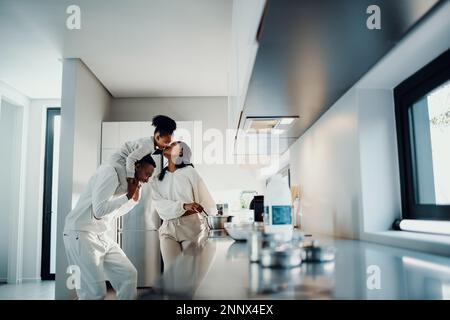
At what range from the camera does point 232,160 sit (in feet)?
14.3

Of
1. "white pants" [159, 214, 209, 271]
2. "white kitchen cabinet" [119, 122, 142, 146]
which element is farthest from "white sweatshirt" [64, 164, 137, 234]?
"white kitchen cabinet" [119, 122, 142, 146]

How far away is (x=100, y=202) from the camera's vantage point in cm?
215

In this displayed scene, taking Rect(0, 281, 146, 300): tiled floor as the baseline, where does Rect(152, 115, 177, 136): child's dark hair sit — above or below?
above

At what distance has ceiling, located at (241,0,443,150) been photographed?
2.81 feet

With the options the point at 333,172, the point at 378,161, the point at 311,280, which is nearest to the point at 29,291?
the point at 333,172

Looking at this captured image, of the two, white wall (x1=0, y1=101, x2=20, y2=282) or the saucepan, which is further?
white wall (x1=0, y1=101, x2=20, y2=282)

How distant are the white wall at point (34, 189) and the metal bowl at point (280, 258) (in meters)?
4.57

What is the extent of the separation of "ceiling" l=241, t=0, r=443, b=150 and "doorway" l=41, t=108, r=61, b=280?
3.96 meters

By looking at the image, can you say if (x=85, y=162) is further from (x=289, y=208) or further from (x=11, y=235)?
(x=289, y=208)

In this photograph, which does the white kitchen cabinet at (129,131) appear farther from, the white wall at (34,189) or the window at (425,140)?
the window at (425,140)

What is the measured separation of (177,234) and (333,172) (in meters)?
1.08

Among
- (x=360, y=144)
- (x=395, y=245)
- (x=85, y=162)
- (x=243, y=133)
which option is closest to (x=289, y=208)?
(x=395, y=245)

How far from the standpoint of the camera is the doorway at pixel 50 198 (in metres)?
4.64

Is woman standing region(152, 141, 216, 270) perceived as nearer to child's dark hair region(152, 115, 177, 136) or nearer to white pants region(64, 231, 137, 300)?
child's dark hair region(152, 115, 177, 136)
